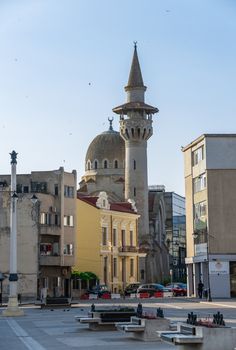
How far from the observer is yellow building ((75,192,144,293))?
80.4 m

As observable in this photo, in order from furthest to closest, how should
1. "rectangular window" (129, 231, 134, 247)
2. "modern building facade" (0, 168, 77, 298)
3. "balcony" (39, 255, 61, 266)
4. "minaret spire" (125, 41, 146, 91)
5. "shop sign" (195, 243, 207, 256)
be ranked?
1. "minaret spire" (125, 41, 146, 91)
2. "rectangular window" (129, 231, 134, 247)
3. "balcony" (39, 255, 61, 266)
4. "modern building facade" (0, 168, 77, 298)
5. "shop sign" (195, 243, 207, 256)

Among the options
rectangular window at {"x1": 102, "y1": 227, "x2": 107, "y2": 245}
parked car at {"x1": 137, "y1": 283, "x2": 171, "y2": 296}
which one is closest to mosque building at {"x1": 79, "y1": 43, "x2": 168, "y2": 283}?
rectangular window at {"x1": 102, "y1": 227, "x2": 107, "y2": 245}

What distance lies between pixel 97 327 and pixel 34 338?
2931 millimetres

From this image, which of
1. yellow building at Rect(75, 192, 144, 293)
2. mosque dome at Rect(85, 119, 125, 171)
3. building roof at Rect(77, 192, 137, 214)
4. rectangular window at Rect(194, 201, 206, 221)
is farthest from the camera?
mosque dome at Rect(85, 119, 125, 171)

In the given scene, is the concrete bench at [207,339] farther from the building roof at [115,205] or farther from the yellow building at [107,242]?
the building roof at [115,205]

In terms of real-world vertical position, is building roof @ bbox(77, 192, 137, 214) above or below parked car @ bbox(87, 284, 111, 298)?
above

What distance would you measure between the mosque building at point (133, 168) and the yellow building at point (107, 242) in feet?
18.7

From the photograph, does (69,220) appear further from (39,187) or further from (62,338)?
(62,338)

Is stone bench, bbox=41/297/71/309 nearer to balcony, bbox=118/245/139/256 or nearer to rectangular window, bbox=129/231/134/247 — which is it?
balcony, bbox=118/245/139/256

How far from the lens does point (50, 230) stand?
6906 centimetres

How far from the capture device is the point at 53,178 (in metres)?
71.5

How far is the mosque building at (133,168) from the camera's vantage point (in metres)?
98.9

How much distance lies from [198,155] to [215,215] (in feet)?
23.1

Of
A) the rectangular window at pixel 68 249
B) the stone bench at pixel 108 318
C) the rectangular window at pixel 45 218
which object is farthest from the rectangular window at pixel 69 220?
the stone bench at pixel 108 318
